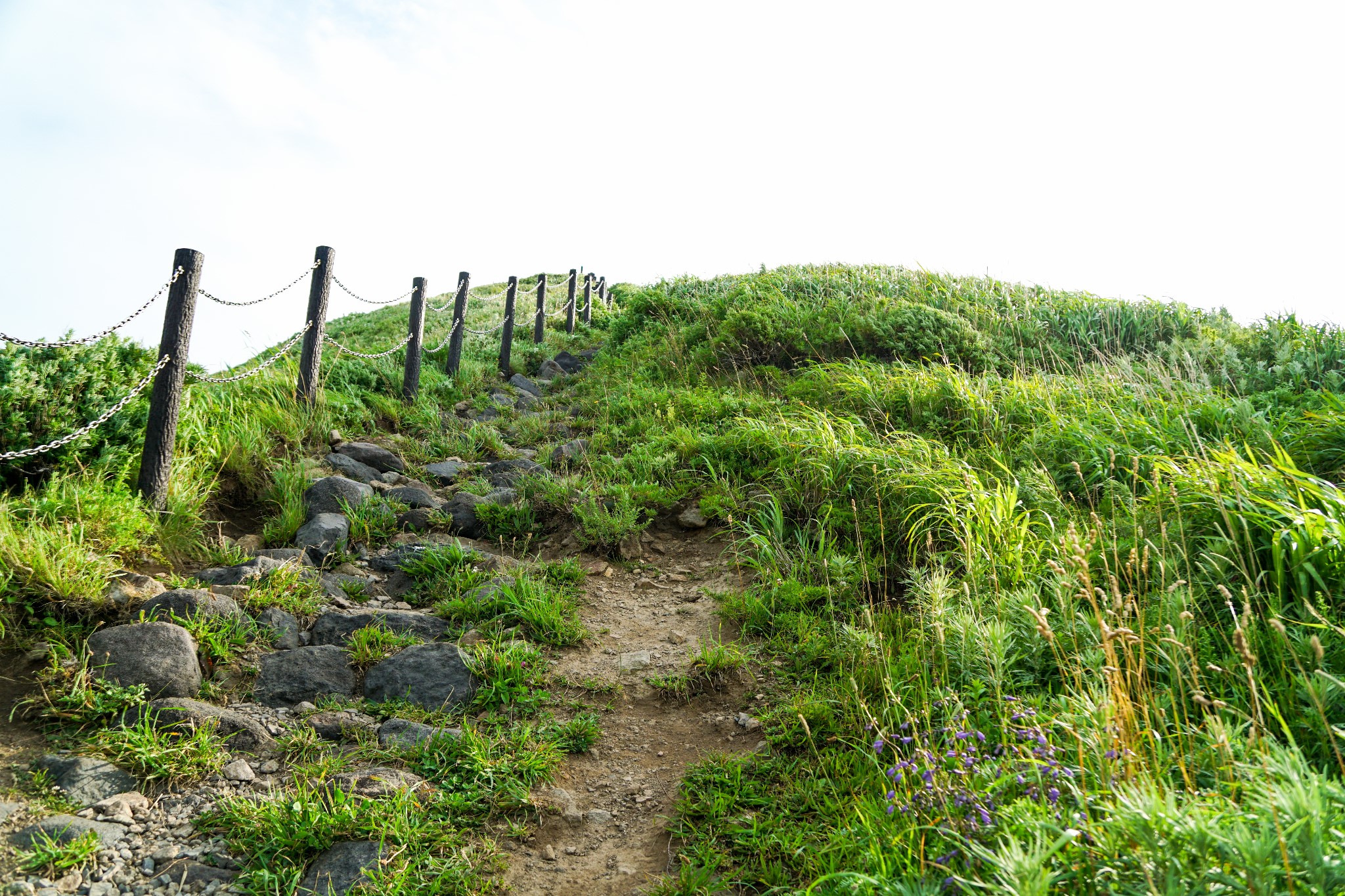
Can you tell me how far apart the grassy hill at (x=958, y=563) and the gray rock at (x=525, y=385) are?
2.54 metres

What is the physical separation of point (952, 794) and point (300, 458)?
6387mm

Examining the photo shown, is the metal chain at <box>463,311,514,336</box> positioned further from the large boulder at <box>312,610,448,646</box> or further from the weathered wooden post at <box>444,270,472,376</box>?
the large boulder at <box>312,610,448,646</box>

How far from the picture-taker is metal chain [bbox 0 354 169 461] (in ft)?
15.3

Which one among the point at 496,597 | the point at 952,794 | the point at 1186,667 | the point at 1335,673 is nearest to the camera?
the point at 952,794

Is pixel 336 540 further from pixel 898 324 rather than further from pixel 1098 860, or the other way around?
pixel 898 324

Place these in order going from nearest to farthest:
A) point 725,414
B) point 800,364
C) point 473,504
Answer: point 473,504
point 725,414
point 800,364

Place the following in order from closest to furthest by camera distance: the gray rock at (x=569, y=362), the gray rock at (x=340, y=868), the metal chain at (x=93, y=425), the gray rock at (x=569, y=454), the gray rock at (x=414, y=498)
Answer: the gray rock at (x=340, y=868) < the metal chain at (x=93, y=425) < the gray rock at (x=414, y=498) < the gray rock at (x=569, y=454) < the gray rock at (x=569, y=362)

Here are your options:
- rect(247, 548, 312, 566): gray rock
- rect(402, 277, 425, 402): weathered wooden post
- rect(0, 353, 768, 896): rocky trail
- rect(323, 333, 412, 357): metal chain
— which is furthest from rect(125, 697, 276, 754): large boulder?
rect(402, 277, 425, 402): weathered wooden post

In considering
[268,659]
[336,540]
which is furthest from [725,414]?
[268,659]

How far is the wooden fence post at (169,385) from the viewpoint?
219 inches

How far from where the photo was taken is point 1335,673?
3010 millimetres

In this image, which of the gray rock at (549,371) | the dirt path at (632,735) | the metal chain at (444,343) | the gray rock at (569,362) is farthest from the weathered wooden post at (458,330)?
the dirt path at (632,735)

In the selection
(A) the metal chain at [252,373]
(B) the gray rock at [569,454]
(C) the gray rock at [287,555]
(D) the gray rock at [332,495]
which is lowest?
(C) the gray rock at [287,555]

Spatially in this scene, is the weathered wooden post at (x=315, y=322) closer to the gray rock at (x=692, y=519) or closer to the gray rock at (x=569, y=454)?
the gray rock at (x=569, y=454)
